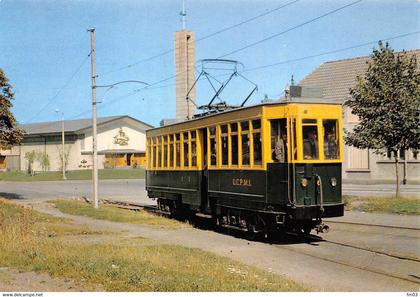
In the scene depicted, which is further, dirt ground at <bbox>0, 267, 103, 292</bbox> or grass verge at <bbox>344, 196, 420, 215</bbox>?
grass verge at <bbox>344, 196, 420, 215</bbox>

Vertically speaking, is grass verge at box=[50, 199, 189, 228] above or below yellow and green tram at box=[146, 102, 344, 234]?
below

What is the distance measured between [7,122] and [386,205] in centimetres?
1683

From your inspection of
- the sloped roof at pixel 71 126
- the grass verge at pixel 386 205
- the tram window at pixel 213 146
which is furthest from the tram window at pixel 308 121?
the sloped roof at pixel 71 126

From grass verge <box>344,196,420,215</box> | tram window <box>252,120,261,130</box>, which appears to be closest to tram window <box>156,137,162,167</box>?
grass verge <box>344,196,420,215</box>

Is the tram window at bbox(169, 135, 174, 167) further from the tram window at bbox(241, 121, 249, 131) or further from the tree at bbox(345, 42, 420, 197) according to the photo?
the tree at bbox(345, 42, 420, 197)

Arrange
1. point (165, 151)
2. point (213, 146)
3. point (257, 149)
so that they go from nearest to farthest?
point (257, 149)
point (213, 146)
point (165, 151)

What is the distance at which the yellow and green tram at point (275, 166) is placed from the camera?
11680mm

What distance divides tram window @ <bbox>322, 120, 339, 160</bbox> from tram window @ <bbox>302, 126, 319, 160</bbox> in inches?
A: 10.4

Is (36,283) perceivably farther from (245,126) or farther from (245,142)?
(245,126)

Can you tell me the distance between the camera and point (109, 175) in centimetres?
6378

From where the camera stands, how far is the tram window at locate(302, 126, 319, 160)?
11781 mm

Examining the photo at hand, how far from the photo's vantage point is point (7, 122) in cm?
2519

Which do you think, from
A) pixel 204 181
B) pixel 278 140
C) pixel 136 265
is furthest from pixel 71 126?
pixel 136 265

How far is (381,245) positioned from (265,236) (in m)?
2.79
